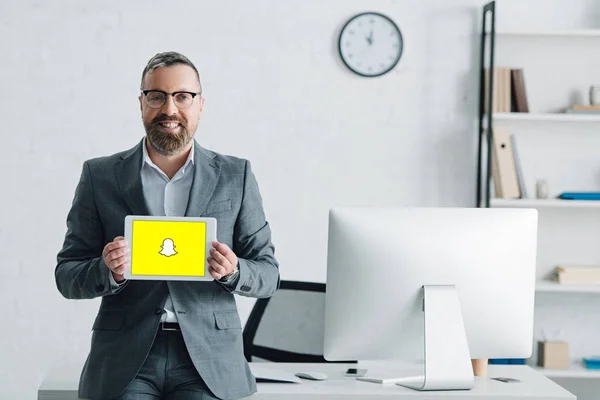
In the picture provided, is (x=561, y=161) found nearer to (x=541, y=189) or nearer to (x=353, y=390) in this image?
(x=541, y=189)

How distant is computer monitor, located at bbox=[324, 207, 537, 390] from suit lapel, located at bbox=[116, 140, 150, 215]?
1.43 feet

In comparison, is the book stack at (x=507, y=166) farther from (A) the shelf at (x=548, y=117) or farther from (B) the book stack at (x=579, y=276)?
(B) the book stack at (x=579, y=276)

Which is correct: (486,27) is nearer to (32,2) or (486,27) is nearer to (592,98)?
(592,98)

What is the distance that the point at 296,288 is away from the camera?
9.34 ft

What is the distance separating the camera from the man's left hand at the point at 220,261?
5.85 ft

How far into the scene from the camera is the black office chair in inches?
108

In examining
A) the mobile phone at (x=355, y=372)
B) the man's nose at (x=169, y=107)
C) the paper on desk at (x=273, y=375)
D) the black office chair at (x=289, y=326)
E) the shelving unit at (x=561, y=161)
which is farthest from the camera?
the shelving unit at (x=561, y=161)

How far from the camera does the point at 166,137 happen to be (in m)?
1.88

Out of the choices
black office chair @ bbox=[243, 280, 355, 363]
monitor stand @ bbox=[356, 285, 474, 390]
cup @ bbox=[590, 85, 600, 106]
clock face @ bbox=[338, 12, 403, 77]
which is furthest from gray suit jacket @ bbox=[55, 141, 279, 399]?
cup @ bbox=[590, 85, 600, 106]

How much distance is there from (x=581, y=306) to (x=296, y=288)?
1724 millimetres

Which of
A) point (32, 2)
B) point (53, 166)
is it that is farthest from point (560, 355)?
point (32, 2)

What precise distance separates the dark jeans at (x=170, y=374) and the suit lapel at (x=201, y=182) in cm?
27

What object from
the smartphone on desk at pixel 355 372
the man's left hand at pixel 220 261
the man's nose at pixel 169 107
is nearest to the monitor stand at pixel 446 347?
the smartphone on desk at pixel 355 372

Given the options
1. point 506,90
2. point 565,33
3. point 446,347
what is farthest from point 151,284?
point 565,33
